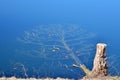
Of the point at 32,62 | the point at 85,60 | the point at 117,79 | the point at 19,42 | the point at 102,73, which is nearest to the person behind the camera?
the point at 117,79

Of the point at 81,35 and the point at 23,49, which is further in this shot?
the point at 23,49

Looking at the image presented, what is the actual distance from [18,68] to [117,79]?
5147 mm

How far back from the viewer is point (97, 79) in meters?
8.51

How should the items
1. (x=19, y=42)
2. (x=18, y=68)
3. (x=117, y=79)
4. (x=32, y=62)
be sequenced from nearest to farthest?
(x=117, y=79)
(x=18, y=68)
(x=32, y=62)
(x=19, y=42)

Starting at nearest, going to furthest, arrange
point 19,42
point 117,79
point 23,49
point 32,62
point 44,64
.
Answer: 1. point 117,79
2. point 44,64
3. point 32,62
4. point 23,49
5. point 19,42

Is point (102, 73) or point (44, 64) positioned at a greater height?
point (44, 64)

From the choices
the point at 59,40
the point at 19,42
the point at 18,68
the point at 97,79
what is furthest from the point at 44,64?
the point at 97,79

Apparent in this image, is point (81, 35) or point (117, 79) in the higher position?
point (81, 35)

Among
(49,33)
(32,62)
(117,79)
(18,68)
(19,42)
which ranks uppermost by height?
(19,42)

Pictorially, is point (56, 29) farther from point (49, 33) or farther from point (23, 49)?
point (23, 49)

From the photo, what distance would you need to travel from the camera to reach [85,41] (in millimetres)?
17109

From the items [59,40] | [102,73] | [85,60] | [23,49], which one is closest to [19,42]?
[23,49]

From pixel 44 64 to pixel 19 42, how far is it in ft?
18.5

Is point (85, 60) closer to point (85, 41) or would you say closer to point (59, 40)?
point (59, 40)
